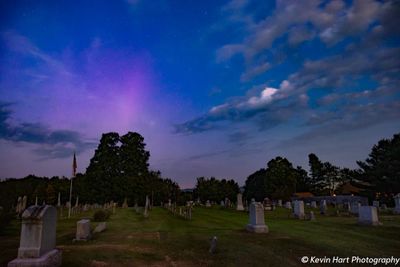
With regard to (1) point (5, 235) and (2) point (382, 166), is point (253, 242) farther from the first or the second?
(2) point (382, 166)

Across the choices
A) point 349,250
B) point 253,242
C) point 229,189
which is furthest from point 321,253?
point 229,189

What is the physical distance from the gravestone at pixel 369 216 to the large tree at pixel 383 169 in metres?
23.9

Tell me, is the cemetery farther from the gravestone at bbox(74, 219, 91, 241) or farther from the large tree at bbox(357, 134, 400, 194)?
the large tree at bbox(357, 134, 400, 194)

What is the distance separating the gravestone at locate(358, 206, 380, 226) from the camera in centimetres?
1831

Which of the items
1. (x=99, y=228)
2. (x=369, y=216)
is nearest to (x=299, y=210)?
(x=369, y=216)

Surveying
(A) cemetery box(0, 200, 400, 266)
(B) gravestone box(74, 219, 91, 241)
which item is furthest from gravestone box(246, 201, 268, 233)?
(B) gravestone box(74, 219, 91, 241)

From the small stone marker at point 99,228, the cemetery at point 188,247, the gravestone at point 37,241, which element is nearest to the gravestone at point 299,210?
the cemetery at point 188,247

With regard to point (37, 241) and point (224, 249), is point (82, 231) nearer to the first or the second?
point (37, 241)

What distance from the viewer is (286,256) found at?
10141 millimetres

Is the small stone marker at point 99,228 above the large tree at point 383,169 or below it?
below

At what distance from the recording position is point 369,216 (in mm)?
18516

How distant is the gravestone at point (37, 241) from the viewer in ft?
24.5

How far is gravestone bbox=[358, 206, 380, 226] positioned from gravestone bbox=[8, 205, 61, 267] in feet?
59.0

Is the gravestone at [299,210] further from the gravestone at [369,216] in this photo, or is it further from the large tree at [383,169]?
the large tree at [383,169]
